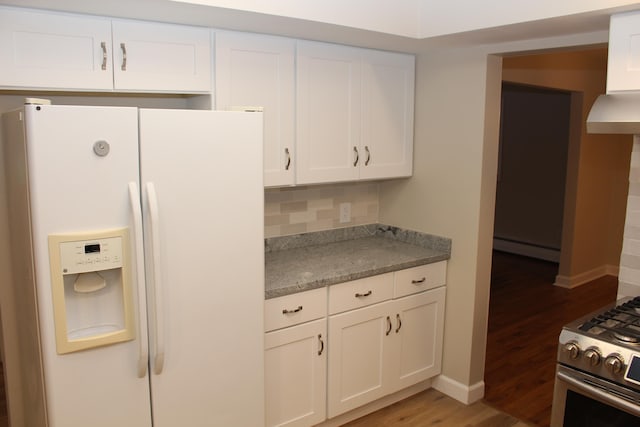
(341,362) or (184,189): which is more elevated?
(184,189)

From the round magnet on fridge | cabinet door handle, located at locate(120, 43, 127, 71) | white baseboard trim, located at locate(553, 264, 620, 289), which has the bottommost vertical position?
white baseboard trim, located at locate(553, 264, 620, 289)

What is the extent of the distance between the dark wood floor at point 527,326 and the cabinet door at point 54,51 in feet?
9.08

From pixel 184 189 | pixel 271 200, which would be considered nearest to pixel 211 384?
pixel 184 189

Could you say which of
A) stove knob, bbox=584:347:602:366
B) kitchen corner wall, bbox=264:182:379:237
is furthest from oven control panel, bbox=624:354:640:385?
kitchen corner wall, bbox=264:182:379:237

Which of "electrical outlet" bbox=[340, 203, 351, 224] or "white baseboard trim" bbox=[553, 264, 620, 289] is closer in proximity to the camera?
"electrical outlet" bbox=[340, 203, 351, 224]

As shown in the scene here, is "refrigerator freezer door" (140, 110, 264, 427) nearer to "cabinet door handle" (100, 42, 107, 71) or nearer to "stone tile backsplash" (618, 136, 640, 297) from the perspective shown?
"cabinet door handle" (100, 42, 107, 71)

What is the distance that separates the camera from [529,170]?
6.57 metres

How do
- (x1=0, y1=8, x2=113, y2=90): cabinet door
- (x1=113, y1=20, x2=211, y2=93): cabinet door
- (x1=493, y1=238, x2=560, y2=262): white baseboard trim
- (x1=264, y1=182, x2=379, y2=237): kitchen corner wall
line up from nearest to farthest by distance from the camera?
1. (x1=0, y1=8, x2=113, y2=90): cabinet door
2. (x1=113, y1=20, x2=211, y2=93): cabinet door
3. (x1=264, y1=182, x2=379, y2=237): kitchen corner wall
4. (x1=493, y1=238, x2=560, y2=262): white baseboard trim

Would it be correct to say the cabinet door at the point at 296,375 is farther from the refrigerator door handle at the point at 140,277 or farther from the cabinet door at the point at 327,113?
the cabinet door at the point at 327,113

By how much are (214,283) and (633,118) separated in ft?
5.59

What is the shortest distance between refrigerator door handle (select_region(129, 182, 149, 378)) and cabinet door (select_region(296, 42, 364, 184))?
109 cm

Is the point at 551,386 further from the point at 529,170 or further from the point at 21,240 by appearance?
the point at 529,170

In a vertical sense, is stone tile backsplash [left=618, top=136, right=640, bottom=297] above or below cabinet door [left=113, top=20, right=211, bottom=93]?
below

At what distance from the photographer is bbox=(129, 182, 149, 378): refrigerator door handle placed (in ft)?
6.07
